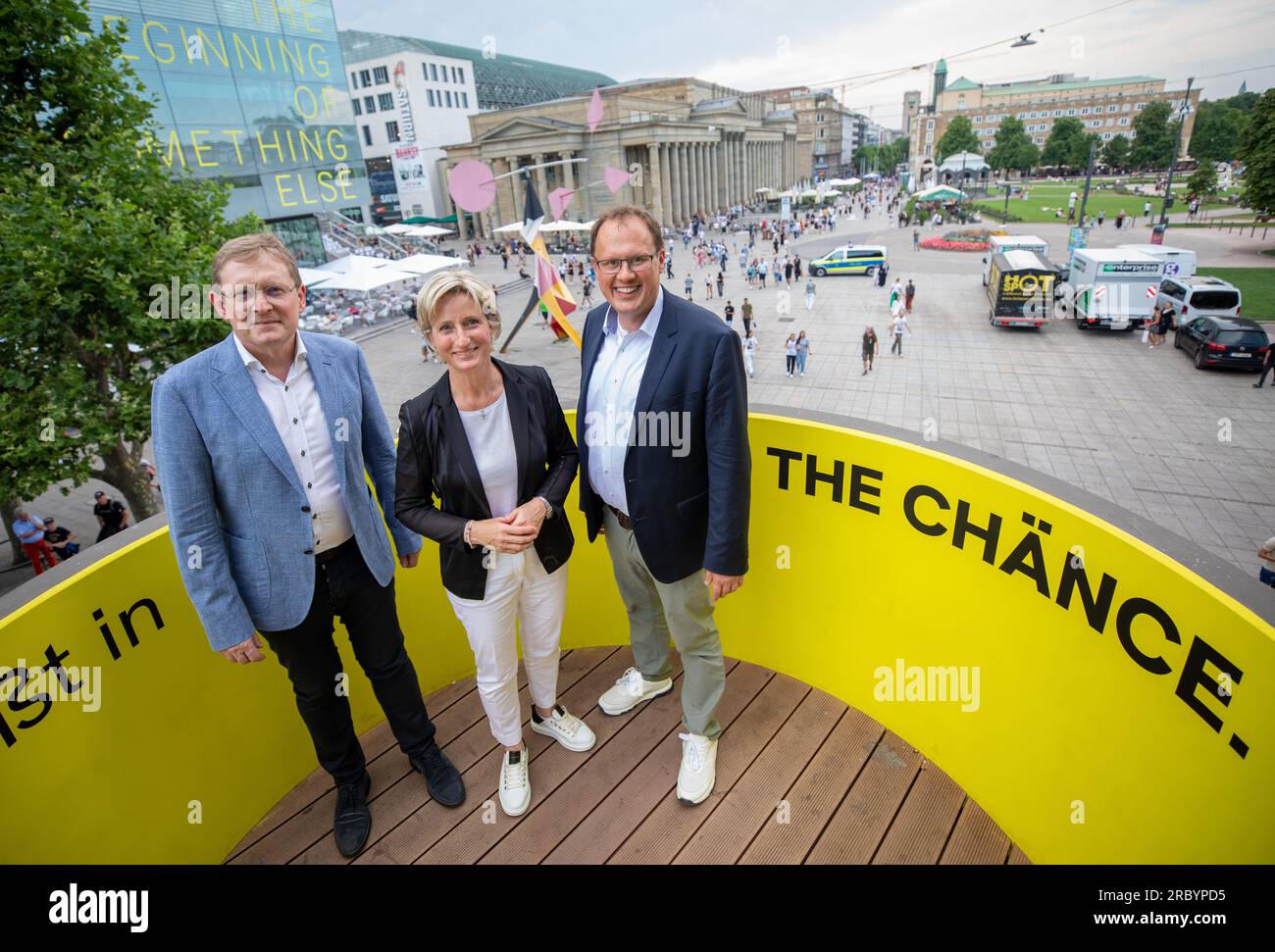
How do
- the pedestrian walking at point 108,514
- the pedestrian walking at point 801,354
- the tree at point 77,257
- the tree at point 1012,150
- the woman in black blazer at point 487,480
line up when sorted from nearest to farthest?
the woman in black blazer at point 487,480 < the tree at point 77,257 < the pedestrian walking at point 108,514 < the pedestrian walking at point 801,354 < the tree at point 1012,150

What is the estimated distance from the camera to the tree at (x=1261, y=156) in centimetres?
2725

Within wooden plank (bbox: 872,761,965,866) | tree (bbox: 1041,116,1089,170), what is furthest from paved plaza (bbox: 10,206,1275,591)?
tree (bbox: 1041,116,1089,170)

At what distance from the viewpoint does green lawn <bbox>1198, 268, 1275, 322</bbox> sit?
20.8 metres

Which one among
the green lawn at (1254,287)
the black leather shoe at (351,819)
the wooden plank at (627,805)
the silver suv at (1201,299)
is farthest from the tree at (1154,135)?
the black leather shoe at (351,819)

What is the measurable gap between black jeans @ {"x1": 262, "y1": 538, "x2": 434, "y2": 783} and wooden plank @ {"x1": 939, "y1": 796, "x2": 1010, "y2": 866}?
2.40 m

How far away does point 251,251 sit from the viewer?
2.23 metres

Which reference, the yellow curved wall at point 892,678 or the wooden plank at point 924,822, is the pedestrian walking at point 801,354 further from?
the wooden plank at point 924,822

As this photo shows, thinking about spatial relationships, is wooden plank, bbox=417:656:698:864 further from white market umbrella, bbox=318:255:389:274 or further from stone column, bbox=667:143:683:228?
stone column, bbox=667:143:683:228

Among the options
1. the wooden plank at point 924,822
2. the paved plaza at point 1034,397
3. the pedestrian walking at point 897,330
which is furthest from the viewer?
the pedestrian walking at point 897,330

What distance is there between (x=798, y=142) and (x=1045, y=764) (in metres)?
135

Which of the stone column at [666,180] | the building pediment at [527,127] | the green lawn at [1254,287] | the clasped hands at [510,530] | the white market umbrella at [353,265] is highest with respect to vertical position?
the building pediment at [527,127]

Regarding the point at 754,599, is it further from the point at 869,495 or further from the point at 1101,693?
the point at 1101,693
